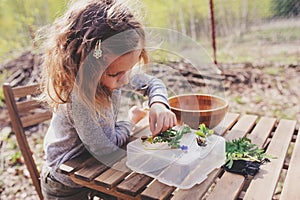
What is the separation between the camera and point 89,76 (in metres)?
0.98

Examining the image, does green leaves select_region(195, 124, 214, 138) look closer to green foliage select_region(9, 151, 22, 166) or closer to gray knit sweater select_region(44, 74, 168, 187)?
gray knit sweater select_region(44, 74, 168, 187)

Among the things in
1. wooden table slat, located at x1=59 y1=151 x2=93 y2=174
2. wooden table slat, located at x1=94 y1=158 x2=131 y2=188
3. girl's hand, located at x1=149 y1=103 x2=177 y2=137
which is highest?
girl's hand, located at x1=149 y1=103 x2=177 y2=137

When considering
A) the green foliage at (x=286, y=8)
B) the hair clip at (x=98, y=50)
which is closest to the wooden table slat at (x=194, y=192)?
the hair clip at (x=98, y=50)

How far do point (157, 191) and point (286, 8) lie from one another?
3284 millimetres

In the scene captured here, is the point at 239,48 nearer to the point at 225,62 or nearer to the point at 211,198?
the point at 225,62

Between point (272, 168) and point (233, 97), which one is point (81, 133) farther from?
point (233, 97)

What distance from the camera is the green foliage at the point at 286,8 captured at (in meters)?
3.43

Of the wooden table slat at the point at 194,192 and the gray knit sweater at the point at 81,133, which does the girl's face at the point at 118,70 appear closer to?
the gray knit sweater at the point at 81,133

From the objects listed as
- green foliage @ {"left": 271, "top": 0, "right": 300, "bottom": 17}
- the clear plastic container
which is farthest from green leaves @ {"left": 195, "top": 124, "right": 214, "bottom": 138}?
green foliage @ {"left": 271, "top": 0, "right": 300, "bottom": 17}

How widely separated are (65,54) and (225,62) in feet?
9.14

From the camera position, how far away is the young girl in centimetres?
94

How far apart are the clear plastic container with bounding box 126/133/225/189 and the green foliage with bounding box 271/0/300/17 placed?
2976 mm

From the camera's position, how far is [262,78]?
3119 mm

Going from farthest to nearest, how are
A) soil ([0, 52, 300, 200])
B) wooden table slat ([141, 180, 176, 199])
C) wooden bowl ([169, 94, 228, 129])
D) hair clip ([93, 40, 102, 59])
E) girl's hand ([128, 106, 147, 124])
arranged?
soil ([0, 52, 300, 200]), girl's hand ([128, 106, 147, 124]), wooden bowl ([169, 94, 228, 129]), hair clip ([93, 40, 102, 59]), wooden table slat ([141, 180, 176, 199])
